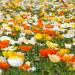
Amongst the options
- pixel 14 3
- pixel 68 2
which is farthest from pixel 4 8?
pixel 68 2

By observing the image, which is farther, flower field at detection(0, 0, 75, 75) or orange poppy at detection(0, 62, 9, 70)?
flower field at detection(0, 0, 75, 75)

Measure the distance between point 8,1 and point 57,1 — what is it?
6.40 feet

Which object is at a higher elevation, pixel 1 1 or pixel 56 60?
pixel 56 60

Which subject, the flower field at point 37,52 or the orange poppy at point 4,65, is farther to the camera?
the flower field at point 37,52

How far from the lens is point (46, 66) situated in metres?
4.52

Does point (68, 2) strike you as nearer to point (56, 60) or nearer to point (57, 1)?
point (57, 1)

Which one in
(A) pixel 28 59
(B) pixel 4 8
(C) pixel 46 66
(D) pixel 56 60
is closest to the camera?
(D) pixel 56 60

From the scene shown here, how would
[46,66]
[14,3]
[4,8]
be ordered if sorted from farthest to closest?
1. [14,3]
2. [4,8]
3. [46,66]

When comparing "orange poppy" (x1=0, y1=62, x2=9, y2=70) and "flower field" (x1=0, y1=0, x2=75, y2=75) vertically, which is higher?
"orange poppy" (x1=0, y1=62, x2=9, y2=70)

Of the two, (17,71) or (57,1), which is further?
(57,1)

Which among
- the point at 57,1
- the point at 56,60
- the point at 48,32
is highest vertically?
the point at 56,60

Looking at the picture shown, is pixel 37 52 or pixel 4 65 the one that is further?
pixel 37 52

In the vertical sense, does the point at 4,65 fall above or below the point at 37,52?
above

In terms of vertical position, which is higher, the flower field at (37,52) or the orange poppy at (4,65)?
the orange poppy at (4,65)
